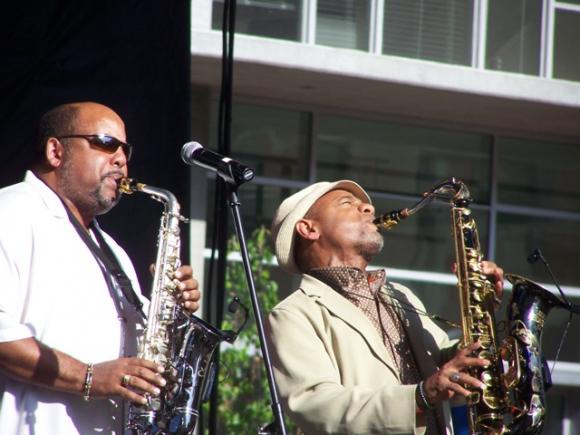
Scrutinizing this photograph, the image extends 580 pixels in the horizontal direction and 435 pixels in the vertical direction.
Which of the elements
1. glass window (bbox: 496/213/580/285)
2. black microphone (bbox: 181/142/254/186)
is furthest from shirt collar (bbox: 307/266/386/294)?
glass window (bbox: 496/213/580/285)

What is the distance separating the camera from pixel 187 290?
4.40 meters

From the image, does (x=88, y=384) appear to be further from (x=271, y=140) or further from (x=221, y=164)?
(x=271, y=140)

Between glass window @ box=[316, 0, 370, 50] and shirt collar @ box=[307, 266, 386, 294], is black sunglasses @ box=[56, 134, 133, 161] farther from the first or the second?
glass window @ box=[316, 0, 370, 50]

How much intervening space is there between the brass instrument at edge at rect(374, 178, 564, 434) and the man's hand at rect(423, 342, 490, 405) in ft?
Answer: 0.96

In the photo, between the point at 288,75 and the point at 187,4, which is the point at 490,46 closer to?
the point at 288,75

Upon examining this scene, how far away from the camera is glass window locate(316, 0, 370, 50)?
31.6ft

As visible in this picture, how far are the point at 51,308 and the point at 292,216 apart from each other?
1.37 meters

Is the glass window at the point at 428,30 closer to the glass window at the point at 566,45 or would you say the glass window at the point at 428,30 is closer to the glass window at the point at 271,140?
the glass window at the point at 566,45

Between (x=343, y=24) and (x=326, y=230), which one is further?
(x=343, y=24)

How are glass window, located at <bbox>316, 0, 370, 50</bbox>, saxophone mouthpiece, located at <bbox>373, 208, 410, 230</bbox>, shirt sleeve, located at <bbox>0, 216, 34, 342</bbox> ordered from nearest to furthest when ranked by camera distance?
shirt sleeve, located at <bbox>0, 216, 34, 342</bbox>, saxophone mouthpiece, located at <bbox>373, 208, 410, 230</bbox>, glass window, located at <bbox>316, 0, 370, 50</bbox>

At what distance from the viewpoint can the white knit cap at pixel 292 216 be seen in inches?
196

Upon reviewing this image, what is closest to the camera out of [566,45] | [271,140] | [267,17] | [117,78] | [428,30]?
[117,78]

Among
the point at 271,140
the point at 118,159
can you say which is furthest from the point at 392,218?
the point at 271,140

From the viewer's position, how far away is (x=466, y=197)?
5.00 m
